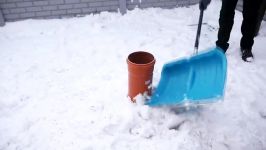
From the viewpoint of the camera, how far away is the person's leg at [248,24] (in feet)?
10.8

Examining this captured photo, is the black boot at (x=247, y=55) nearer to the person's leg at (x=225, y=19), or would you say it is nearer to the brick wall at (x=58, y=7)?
the person's leg at (x=225, y=19)

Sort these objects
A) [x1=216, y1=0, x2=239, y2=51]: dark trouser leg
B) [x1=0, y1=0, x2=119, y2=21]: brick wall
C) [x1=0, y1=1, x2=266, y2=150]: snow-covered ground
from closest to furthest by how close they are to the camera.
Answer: [x1=0, y1=1, x2=266, y2=150]: snow-covered ground < [x1=216, y1=0, x2=239, y2=51]: dark trouser leg < [x1=0, y1=0, x2=119, y2=21]: brick wall

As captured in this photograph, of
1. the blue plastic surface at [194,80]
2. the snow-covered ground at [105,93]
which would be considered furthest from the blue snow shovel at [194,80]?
the snow-covered ground at [105,93]

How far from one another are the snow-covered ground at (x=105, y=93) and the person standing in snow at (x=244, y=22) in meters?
0.19

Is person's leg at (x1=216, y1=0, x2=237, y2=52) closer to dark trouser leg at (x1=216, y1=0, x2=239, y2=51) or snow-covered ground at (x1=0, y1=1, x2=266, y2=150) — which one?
dark trouser leg at (x1=216, y1=0, x2=239, y2=51)

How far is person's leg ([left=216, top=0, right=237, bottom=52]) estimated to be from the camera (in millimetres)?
3248

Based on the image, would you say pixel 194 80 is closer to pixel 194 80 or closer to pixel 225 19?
pixel 194 80

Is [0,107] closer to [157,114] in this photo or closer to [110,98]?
[110,98]

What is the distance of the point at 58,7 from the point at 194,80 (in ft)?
11.4

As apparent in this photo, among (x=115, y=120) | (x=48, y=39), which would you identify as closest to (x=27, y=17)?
(x=48, y=39)

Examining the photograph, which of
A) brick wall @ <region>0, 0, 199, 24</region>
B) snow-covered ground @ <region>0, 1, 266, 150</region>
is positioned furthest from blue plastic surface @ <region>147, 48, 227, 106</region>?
brick wall @ <region>0, 0, 199, 24</region>

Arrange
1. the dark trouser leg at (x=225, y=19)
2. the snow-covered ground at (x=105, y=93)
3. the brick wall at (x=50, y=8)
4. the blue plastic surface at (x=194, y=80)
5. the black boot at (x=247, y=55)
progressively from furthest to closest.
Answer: the brick wall at (x=50, y=8)
the black boot at (x=247, y=55)
the dark trouser leg at (x=225, y=19)
the snow-covered ground at (x=105, y=93)
the blue plastic surface at (x=194, y=80)

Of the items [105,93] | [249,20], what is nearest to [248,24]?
[249,20]

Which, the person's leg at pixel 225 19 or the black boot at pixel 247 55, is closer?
the person's leg at pixel 225 19
